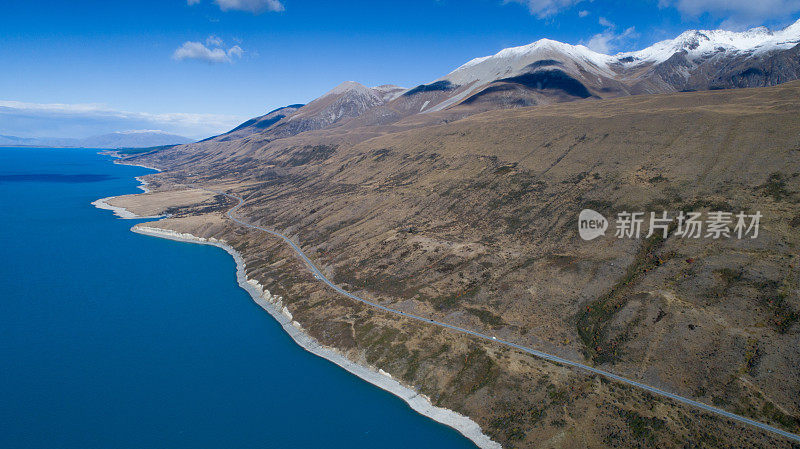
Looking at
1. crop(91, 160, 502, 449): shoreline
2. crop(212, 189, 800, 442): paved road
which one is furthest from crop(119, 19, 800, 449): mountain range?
crop(91, 160, 502, 449): shoreline

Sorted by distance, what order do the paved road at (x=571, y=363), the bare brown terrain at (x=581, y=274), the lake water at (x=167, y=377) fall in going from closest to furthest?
the paved road at (x=571, y=363) < the bare brown terrain at (x=581, y=274) < the lake water at (x=167, y=377)

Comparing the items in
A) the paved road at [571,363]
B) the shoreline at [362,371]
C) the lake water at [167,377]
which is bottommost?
the lake water at [167,377]

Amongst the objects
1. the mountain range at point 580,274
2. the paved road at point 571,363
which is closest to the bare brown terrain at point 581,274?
the mountain range at point 580,274

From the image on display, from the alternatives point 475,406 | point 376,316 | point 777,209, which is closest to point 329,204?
point 376,316

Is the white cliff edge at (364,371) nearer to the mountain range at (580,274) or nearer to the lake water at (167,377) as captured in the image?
the lake water at (167,377)

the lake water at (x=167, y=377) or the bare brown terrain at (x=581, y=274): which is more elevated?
the bare brown terrain at (x=581, y=274)

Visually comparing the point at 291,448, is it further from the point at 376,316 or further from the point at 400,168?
the point at 400,168

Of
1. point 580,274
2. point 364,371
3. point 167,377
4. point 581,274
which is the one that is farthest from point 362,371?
point 581,274
